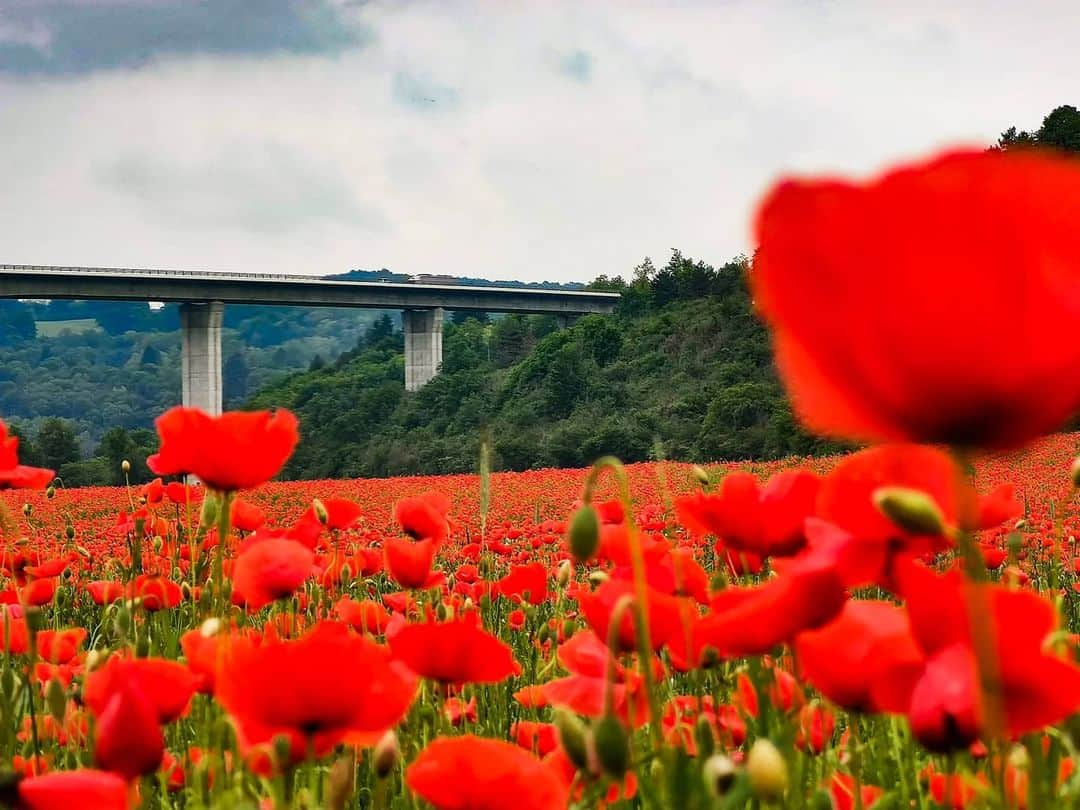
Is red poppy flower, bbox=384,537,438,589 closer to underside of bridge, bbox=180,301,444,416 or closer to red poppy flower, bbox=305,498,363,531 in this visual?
red poppy flower, bbox=305,498,363,531

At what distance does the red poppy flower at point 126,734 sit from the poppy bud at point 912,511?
23.1 inches

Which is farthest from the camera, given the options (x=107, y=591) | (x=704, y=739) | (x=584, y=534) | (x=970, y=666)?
(x=107, y=591)

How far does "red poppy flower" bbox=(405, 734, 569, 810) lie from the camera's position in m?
0.79

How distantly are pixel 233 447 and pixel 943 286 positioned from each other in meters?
0.86

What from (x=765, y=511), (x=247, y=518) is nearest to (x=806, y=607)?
(x=765, y=511)

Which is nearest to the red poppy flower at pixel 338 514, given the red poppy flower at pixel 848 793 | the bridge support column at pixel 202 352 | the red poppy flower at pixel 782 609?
the red poppy flower at pixel 848 793

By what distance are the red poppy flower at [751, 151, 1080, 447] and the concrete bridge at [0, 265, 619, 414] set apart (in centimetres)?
4073

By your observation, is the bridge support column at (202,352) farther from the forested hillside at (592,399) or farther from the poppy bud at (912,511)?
the poppy bud at (912,511)

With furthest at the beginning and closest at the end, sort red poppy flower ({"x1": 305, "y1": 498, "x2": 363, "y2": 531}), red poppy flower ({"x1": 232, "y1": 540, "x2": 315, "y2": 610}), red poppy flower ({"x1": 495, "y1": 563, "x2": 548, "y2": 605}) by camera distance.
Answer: red poppy flower ({"x1": 495, "y1": 563, "x2": 548, "y2": 605})
red poppy flower ({"x1": 305, "y1": 498, "x2": 363, "y2": 531})
red poppy flower ({"x1": 232, "y1": 540, "x2": 315, "y2": 610})

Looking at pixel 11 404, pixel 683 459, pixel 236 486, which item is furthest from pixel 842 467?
pixel 11 404

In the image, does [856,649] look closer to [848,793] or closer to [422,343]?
[848,793]

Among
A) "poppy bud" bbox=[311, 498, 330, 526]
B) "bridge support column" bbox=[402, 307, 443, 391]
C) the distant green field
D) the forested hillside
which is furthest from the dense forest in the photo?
the distant green field

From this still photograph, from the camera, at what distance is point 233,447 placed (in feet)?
3.85

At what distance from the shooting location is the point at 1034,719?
2.23 ft
